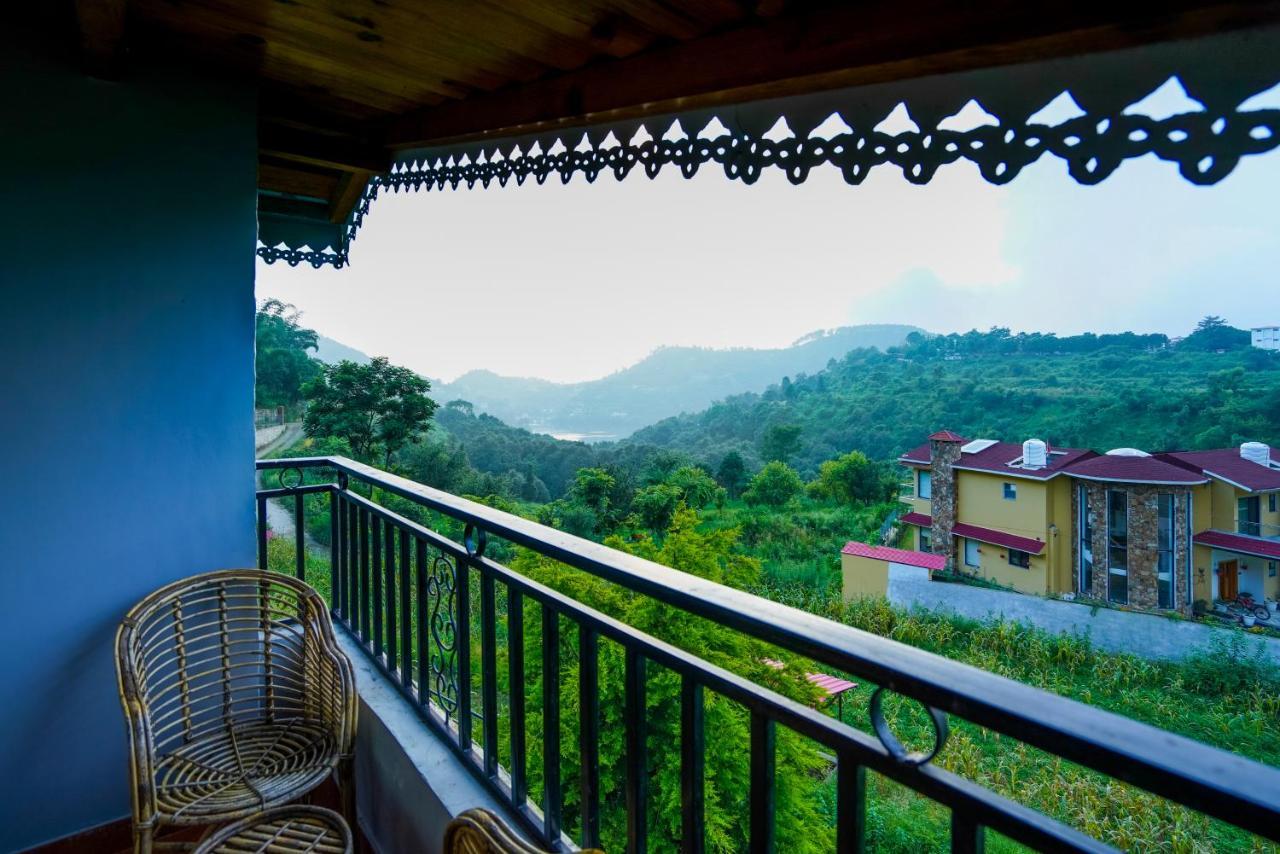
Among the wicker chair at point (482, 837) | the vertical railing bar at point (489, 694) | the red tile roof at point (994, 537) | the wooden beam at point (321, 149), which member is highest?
the wooden beam at point (321, 149)

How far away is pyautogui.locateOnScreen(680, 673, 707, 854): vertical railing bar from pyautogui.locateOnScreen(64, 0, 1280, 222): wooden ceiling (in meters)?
0.98

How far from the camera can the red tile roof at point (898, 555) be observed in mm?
12438

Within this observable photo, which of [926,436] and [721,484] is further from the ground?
[926,436]

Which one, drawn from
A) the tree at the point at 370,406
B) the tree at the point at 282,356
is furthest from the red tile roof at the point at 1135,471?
the tree at the point at 282,356

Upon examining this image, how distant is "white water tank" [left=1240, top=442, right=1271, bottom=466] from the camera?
15.3ft

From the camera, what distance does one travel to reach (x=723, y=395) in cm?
2717

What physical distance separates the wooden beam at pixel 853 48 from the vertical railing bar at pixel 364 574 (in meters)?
1.44

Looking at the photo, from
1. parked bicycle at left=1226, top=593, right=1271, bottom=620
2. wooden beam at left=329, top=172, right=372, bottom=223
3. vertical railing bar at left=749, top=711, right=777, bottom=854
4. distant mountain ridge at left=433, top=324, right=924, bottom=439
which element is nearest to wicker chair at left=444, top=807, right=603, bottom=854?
vertical railing bar at left=749, top=711, right=777, bottom=854

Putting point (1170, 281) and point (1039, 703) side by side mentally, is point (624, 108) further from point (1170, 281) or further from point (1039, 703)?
point (1170, 281)

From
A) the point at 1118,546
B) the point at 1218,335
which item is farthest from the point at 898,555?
the point at 1218,335

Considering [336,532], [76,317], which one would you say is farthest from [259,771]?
[76,317]

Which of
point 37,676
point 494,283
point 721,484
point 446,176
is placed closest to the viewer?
point 37,676

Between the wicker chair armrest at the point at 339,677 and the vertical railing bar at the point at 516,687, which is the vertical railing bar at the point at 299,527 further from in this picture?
the vertical railing bar at the point at 516,687

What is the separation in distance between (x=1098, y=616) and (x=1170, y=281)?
332 inches
